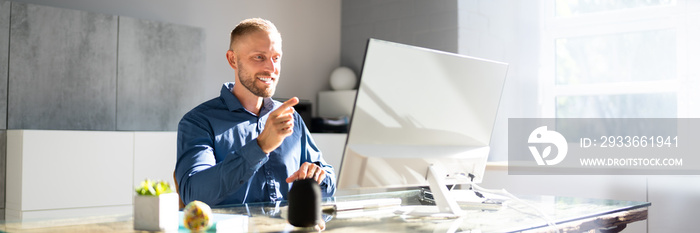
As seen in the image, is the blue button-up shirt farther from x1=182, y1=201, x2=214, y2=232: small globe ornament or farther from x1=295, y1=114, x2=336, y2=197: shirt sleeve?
x1=182, y1=201, x2=214, y2=232: small globe ornament

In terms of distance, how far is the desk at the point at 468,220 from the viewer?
1377 millimetres

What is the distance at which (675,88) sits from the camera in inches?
171

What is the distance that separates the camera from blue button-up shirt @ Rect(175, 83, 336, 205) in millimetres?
1705

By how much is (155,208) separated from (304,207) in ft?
0.97

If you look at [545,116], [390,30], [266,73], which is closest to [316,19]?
[390,30]

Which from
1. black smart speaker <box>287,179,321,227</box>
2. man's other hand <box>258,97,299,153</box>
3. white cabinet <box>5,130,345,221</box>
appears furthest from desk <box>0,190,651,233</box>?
white cabinet <box>5,130,345,221</box>

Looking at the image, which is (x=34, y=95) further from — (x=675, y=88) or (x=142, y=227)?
(x=675, y=88)

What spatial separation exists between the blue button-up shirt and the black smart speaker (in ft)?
0.97

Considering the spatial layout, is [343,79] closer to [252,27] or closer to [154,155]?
[154,155]

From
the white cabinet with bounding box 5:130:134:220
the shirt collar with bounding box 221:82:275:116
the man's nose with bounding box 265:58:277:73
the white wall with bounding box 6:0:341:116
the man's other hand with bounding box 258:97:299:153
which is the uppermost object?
the white wall with bounding box 6:0:341:116

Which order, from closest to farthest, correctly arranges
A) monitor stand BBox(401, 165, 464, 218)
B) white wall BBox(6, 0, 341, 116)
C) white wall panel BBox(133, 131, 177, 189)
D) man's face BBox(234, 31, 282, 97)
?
1. monitor stand BBox(401, 165, 464, 218)
2. man's face BBox(234, 31, 282, 97)
3. white wall panel BBox(133, 131, 177, 189)
4. white wall BBox(6, 0, 341, 116)

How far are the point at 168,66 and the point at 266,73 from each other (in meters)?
2.29

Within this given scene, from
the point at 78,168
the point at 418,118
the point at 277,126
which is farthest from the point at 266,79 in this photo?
the point at 78,168

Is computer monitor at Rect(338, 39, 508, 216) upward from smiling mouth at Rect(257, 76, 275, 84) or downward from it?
downward
